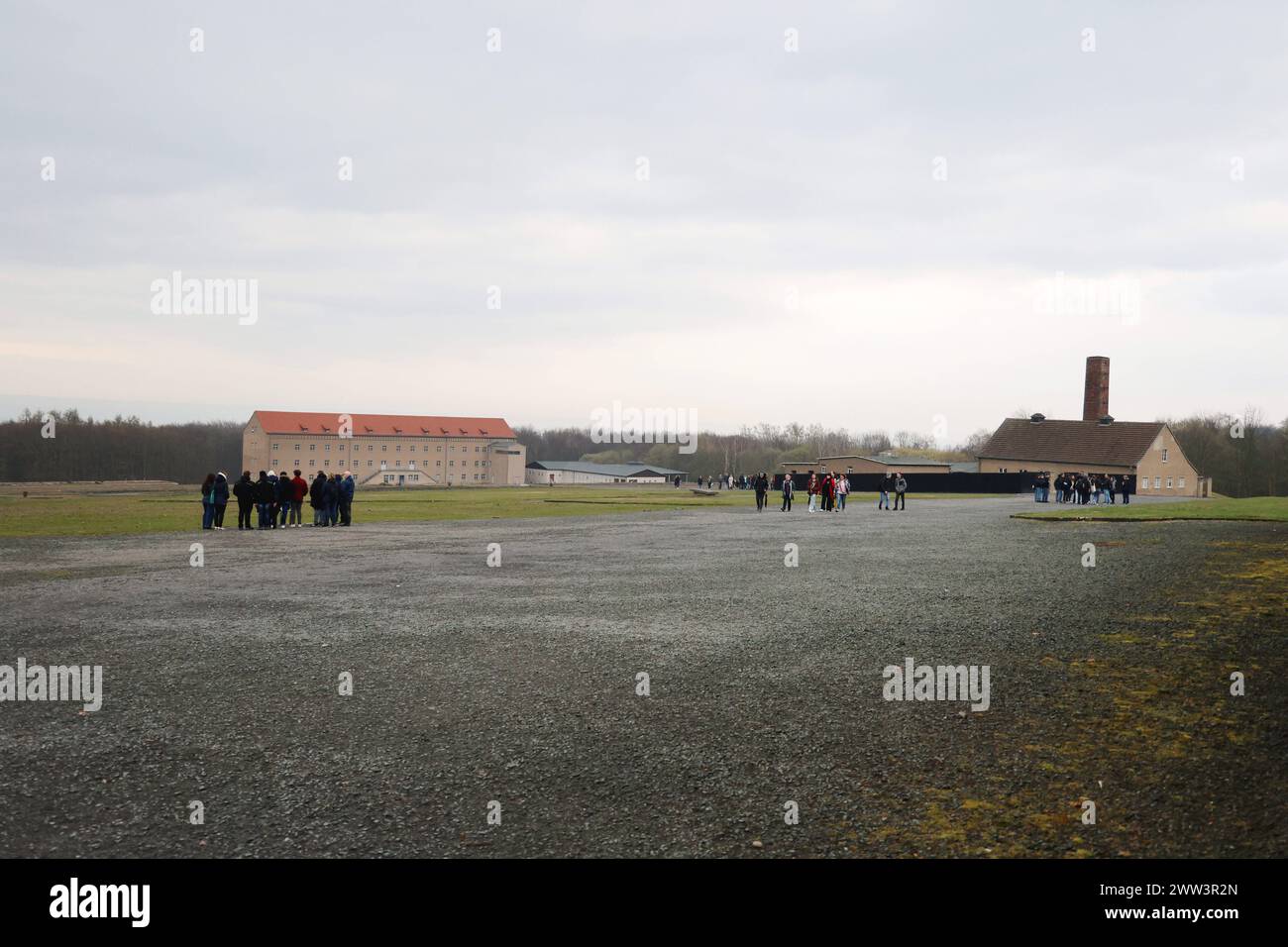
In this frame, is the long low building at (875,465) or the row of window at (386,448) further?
the row of window at (386,448)

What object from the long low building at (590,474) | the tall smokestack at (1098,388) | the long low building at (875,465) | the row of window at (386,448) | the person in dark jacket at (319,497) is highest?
the tall smokestack at (1098,388)

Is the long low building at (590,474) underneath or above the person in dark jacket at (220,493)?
underneath

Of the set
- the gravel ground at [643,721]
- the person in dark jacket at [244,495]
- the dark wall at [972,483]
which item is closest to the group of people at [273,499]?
the person in dark jacket at [244,495]

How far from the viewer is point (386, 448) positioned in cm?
14200

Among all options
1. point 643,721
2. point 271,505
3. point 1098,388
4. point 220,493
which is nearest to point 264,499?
point 271,505

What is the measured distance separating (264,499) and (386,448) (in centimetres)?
11880

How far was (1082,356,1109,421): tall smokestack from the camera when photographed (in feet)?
285

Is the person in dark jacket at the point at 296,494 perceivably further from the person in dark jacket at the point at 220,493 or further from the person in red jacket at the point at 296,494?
the person in dark jacket at the point at 220,493

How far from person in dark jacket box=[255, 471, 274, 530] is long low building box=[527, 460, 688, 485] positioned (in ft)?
377

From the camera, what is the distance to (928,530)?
86.9 ft

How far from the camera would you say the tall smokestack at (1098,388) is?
285ft

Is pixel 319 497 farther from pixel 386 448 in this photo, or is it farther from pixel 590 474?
pixel 590 474
